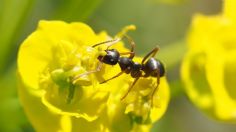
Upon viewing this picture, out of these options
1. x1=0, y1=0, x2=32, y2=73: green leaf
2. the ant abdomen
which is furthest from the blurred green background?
the ant abdomen

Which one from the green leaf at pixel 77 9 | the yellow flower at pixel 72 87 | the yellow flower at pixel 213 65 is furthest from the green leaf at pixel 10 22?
the yellow flower at pixel 213 65

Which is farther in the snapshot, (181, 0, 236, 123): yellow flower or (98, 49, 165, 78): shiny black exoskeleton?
(181, 0, 236, 123): yellow flower

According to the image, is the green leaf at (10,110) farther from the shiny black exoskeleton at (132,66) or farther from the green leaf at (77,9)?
the shiny black exoskeleton at (132,66)

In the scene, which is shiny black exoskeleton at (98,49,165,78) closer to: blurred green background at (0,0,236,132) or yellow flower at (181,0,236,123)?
yellow flower at (181,0,236,123)

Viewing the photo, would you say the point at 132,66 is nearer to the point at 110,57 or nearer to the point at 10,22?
the point at 110,57

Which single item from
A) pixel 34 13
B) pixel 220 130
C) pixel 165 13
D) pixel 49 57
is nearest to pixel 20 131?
pixel 49 57

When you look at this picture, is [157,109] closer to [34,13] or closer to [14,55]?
[14,55]

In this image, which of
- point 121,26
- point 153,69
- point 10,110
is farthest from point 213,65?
point 121,26
